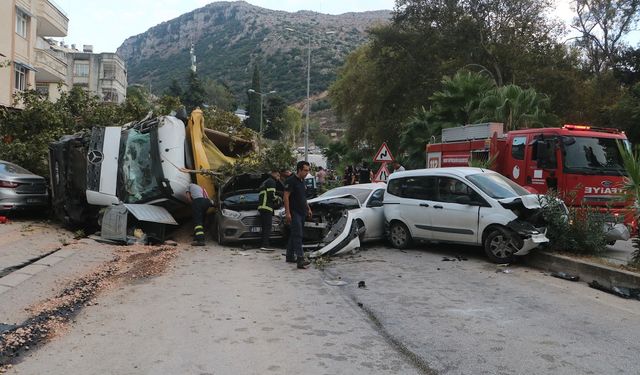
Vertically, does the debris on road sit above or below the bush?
below

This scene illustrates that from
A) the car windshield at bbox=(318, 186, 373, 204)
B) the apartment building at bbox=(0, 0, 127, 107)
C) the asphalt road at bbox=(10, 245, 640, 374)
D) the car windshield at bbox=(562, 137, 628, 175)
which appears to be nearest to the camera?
the asphalt road at bbox=(10, 245, 640, 374)

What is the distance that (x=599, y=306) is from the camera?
670cm

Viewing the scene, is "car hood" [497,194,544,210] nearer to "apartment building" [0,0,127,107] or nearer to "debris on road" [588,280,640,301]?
"debris on road" [588,280,640,301]

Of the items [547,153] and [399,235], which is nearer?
[547,153]

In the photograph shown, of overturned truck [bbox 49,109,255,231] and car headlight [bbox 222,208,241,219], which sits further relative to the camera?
overturned truck [bbox 49,109,255,231]

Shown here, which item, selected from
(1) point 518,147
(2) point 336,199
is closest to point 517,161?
(1) point 518,147

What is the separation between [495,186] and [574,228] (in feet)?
4.94

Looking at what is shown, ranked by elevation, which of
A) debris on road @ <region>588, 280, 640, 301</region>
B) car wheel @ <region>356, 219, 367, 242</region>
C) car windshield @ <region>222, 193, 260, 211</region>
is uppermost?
car windshield @ <region>222, 193, 260, 211</region>

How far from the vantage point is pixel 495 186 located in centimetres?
995

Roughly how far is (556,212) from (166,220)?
Answer: 300 inches

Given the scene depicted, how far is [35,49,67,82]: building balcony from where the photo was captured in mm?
29797

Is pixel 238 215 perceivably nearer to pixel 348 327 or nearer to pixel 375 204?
pixel 375 204

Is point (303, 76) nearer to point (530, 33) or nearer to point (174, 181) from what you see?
point (530, 33)

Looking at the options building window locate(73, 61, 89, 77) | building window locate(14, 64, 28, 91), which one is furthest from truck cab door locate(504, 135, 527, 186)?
building window locate(73, 61, 89, 77)
